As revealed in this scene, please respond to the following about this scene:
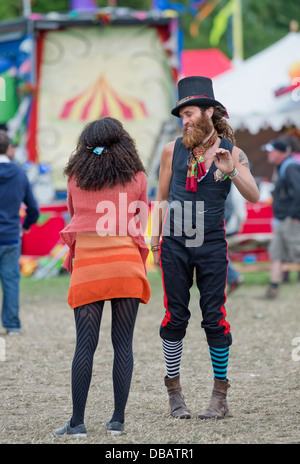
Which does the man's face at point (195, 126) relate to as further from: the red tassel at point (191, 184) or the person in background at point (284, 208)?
the person in background at point (284, 208)

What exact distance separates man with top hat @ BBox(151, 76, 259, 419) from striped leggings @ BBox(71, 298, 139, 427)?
0.41m

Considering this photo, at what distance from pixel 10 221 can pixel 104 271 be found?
3.36 metres

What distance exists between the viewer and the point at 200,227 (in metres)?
4.55

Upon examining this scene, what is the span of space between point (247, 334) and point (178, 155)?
→ 3.36 metres

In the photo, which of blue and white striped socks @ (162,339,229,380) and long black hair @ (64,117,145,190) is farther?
blue and white striped socks @ (162,339,229,380)

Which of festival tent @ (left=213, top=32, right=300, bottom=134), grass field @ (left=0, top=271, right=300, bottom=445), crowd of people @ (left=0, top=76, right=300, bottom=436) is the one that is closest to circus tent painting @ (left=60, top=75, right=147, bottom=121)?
festival tent @ (left=213, top=32, right=300, bottom=134)

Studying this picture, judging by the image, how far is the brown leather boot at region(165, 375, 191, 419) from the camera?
4.59 metres

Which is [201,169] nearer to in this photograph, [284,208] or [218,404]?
[218,404]

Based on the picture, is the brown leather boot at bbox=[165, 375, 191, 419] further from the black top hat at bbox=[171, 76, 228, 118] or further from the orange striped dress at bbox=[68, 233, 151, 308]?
the black top hat at bbox=[171, 76, 228, 118]

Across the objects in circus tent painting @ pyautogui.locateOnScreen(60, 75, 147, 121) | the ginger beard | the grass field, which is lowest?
the grass field

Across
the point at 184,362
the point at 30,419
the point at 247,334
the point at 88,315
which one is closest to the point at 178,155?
the point at 88,315

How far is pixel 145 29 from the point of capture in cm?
1384
